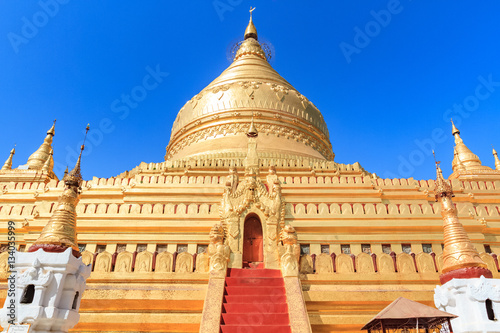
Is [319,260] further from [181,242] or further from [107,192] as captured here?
[107,192]

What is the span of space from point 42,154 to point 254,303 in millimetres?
18765

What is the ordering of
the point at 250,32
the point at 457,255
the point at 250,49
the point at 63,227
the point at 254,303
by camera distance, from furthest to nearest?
the point at 250,32
the point at 250,49
the point at 254,303
the point at 457,255
the point at 63,227

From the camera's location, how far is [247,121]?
70.7ft

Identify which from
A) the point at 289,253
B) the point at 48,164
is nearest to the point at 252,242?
the point at 289,253

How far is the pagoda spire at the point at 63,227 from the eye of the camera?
7023 mm

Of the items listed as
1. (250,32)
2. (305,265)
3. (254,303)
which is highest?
(250,32)

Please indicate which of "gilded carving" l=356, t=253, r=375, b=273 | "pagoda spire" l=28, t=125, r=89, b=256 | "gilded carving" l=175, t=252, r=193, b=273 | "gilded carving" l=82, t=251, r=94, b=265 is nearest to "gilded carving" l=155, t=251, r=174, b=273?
"gilded carving" l=175, t=252, r=193, b=273

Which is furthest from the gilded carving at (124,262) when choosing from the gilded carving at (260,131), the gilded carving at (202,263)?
the gilded carving at (260,131)

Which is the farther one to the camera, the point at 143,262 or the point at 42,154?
the point at 42,154

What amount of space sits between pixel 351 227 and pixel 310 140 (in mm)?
10596

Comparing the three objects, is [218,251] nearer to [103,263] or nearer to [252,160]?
[103,263]

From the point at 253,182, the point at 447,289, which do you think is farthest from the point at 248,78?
the point at 447,289

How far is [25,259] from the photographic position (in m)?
6.70

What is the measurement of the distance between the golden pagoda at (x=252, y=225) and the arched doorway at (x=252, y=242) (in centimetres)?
3
